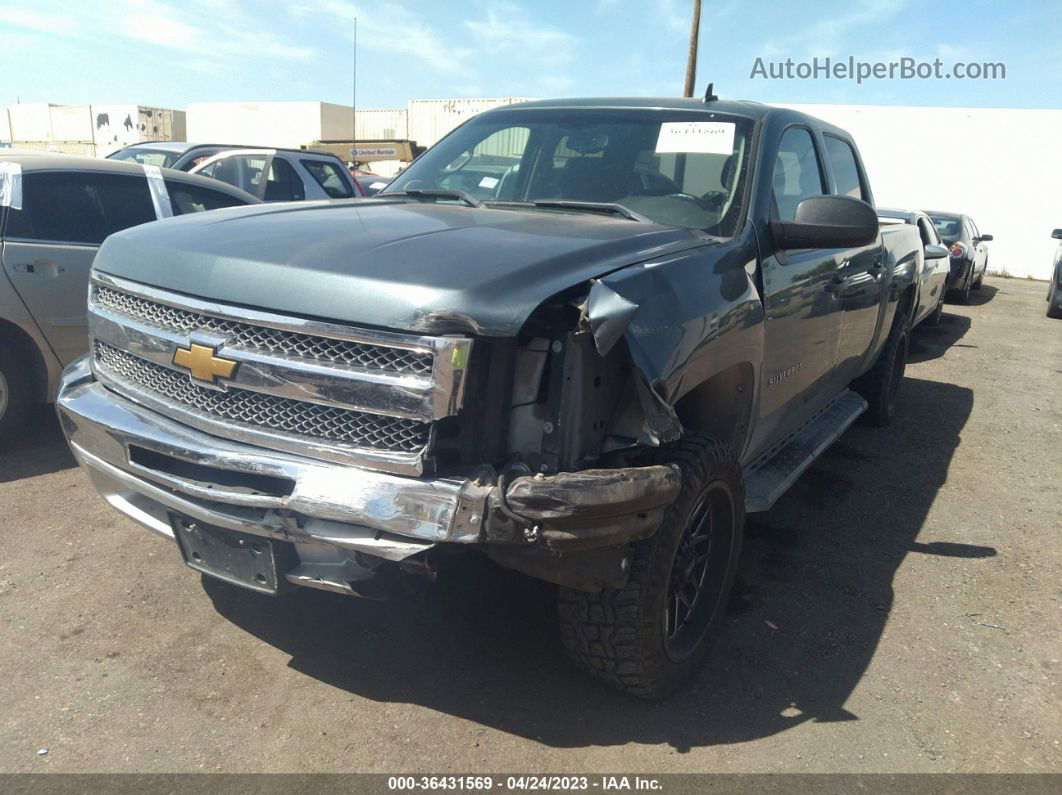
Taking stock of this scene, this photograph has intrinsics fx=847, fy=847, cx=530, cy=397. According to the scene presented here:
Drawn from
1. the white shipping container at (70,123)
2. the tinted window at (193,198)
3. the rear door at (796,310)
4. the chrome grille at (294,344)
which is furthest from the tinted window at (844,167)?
the white shipping container at (70,123)

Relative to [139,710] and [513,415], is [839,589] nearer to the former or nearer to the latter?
[513,415]

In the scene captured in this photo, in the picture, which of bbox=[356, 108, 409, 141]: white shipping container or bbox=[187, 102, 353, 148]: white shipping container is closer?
bbox=[356, 108, 409, 141]: white shipping container

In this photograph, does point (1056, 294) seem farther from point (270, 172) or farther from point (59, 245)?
point (59, 245)

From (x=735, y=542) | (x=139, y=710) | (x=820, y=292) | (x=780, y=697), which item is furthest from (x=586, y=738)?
(x=820, y=292)

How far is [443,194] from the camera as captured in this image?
3674mm

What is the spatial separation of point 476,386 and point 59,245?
376cm

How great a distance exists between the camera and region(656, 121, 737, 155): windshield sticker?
3514 millimetres

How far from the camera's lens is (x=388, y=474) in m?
2.28

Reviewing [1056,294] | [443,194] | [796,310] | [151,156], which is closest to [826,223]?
[796,310]

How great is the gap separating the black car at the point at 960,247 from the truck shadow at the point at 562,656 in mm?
11195

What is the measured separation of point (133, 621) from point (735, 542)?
89.7 inches

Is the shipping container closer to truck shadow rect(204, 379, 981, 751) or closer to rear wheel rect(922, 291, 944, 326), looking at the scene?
rear wheel rect(922, 291, 944, 326)

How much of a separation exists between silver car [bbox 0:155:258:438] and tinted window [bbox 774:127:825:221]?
152 inches

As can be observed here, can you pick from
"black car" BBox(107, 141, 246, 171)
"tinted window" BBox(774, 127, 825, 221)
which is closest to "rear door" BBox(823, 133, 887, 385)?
"tinted window" BBox(774, 127, 825, 221)
